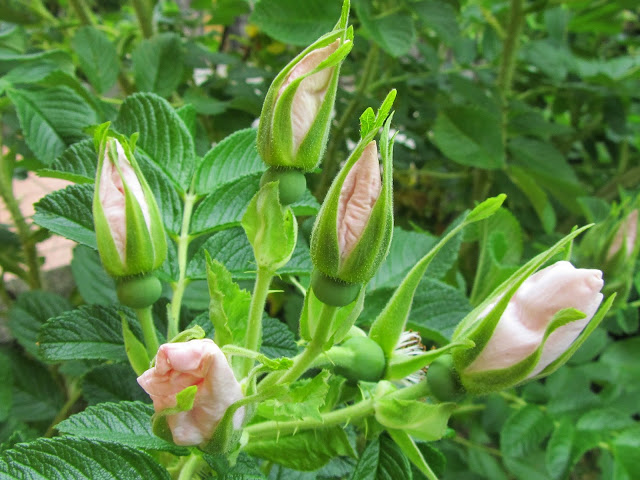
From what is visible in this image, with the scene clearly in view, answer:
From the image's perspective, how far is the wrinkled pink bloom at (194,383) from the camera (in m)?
0.24

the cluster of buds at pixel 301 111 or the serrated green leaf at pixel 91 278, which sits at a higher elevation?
the cluster of buds at pixel 301 111

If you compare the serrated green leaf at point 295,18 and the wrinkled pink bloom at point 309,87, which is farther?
the serrated green leaf at point 295,18

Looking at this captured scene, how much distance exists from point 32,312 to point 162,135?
32 cm

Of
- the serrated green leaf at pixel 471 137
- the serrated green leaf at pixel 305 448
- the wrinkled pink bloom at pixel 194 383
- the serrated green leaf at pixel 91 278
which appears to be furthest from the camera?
the serrated green leaf at pixel 471 137

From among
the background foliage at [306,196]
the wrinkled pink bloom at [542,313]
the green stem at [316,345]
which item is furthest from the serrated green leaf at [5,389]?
the wrinkled pink bloom at [542,313]

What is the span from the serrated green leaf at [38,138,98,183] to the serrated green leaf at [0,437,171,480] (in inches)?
7.7

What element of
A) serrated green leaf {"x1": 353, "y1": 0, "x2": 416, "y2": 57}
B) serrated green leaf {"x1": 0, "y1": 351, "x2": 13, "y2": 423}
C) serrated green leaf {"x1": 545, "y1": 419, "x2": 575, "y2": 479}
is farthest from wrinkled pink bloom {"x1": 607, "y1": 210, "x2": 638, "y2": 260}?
serrated green leaf {"x1": 0, "y1": 351, "x2": 13, "y2": 423}

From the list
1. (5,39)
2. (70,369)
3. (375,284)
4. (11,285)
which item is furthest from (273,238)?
(11,285)

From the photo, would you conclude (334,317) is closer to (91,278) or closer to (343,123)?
(91,278)

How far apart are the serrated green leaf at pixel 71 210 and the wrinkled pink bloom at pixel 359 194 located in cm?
20

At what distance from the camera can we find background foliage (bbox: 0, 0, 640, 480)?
40 centimetres

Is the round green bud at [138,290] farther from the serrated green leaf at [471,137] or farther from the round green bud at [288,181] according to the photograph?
the serrated green leaf at [471,137]

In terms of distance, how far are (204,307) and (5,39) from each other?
424mm

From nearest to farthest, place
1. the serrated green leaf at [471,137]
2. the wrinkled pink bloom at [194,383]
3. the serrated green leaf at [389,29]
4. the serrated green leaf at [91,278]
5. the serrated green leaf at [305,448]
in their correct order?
1. the wrinkled pink bloom at [194,383]
2. the serrated green leaf at [305,448]
3. the serrated green leaf at [91,278]
4. the serrated green leaf at [389,29]
5. the serrated green leaf at [471,137]
